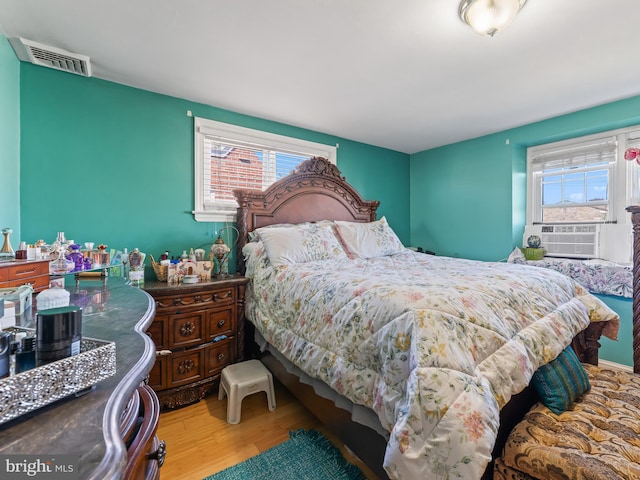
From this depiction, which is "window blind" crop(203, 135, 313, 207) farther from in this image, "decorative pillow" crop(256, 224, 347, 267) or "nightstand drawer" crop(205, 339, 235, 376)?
"nightstand drawer" crop(205, 339, 235, 376)

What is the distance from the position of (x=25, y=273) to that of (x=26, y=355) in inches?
29.3

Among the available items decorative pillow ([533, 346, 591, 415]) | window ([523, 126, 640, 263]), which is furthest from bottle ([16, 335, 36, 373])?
window ([523, 126, 640, 263])

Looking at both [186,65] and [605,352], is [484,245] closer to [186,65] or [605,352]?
[605,352]

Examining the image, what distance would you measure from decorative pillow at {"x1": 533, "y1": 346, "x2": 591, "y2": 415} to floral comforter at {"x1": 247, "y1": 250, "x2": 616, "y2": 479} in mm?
85

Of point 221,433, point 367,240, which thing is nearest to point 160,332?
point 221,433

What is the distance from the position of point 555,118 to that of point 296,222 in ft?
9.71

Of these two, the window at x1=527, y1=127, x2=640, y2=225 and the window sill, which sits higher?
the window at x1=527, y1=127, x2=640, y2=225

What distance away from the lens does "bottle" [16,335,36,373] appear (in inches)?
20.3

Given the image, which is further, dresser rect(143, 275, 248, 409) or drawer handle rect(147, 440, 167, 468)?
dresser rect(143, 275, 248, 409)

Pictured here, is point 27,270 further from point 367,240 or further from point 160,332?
point 367,240

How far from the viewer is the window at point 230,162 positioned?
2.69 m

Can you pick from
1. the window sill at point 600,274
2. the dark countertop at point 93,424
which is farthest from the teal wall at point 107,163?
the window sill at point 600,274

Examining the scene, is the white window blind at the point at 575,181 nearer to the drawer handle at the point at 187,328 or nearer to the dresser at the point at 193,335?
the dresser at the point at 193,335

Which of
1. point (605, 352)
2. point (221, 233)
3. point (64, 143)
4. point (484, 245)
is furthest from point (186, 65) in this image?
point (605, 352)
